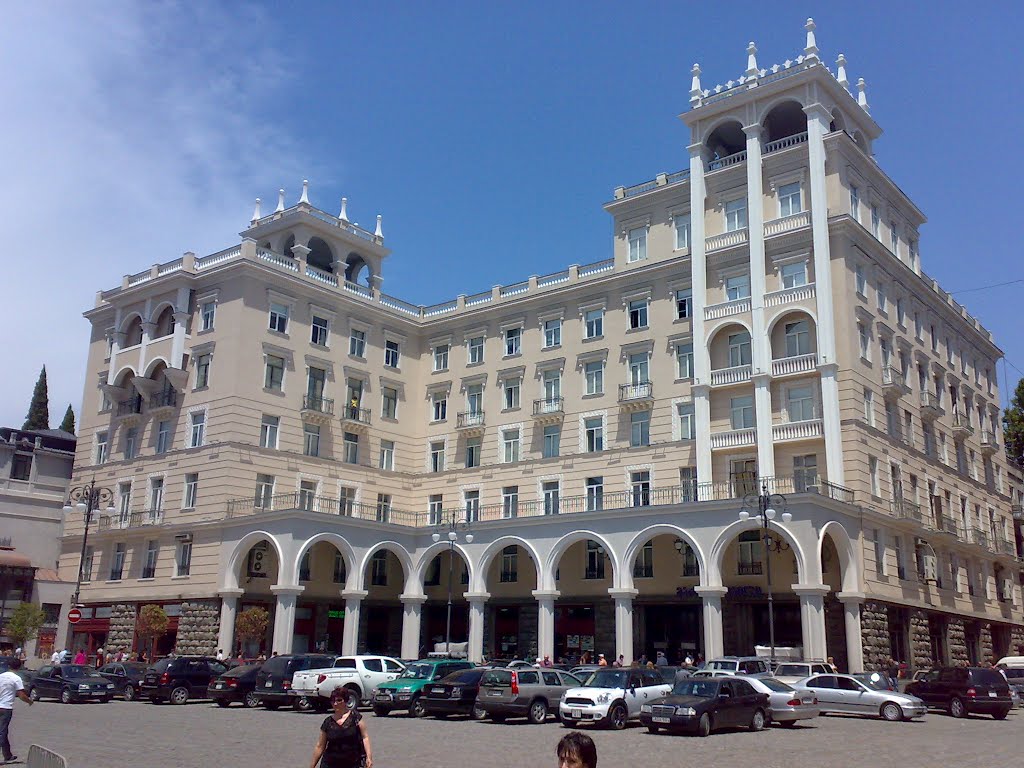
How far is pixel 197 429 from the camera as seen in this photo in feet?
158

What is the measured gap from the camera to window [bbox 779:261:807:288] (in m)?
42.8

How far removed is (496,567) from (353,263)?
2086 centimetres

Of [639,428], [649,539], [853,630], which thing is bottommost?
[853,630]

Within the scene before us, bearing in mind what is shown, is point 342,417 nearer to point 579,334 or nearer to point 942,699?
point 579,334

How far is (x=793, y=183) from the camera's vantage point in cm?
4425

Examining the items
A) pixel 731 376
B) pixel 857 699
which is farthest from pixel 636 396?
pixel 857 699

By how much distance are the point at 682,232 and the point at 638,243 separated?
2535 mm

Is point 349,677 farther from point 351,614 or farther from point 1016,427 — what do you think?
point 1016,427

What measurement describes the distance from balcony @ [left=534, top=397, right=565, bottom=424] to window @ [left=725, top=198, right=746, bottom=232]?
12034 millimetres

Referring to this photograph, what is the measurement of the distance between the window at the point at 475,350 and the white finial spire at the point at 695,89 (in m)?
17.0

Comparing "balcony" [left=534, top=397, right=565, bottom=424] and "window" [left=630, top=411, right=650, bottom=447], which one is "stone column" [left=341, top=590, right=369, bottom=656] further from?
"window" [left=630, top=411, right=650, bottom=447]

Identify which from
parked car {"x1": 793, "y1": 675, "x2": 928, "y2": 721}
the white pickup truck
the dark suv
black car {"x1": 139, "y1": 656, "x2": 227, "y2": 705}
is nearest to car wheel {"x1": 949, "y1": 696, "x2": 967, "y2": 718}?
the dark suv

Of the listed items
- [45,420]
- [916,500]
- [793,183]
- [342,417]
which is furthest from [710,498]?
[45,420]

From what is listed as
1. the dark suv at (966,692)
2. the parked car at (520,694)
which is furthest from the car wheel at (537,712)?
the dark suv at (966,692)
